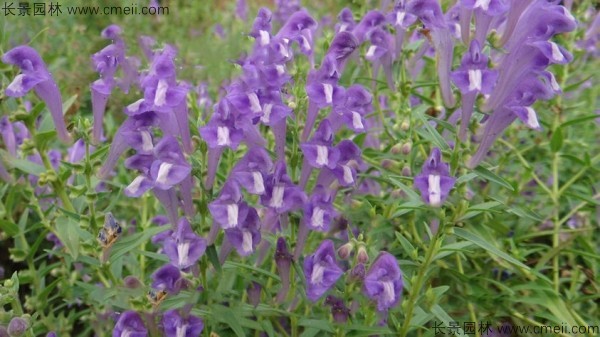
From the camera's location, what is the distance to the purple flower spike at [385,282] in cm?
233

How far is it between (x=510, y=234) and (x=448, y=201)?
57.5 inches

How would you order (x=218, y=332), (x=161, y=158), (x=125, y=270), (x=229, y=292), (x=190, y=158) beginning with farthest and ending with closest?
(x=125, y=270), (x=218, y=332), (x=229, y=292), (x=190, y=158), (x=161, y=158)

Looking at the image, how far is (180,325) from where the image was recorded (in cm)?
249

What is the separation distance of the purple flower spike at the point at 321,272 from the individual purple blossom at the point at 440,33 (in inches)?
31.3

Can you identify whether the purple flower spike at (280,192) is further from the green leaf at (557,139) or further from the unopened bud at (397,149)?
the green leaf at (557,139)

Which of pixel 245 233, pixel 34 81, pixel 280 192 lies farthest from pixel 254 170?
pixel 34 81

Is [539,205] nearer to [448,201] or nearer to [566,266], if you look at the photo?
[566,266]

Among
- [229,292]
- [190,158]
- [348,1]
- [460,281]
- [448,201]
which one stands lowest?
[348,1]

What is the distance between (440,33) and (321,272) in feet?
3.53

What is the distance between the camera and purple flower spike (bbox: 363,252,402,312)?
2334mm

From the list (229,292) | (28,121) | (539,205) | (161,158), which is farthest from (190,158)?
(539,205)

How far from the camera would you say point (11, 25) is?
6.09 meters

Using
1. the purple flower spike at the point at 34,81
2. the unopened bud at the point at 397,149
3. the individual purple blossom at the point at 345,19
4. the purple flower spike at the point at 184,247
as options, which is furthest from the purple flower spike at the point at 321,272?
the individual purple blossom at the point at 345,19

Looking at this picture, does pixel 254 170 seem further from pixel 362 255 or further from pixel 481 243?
pixel 481 243
